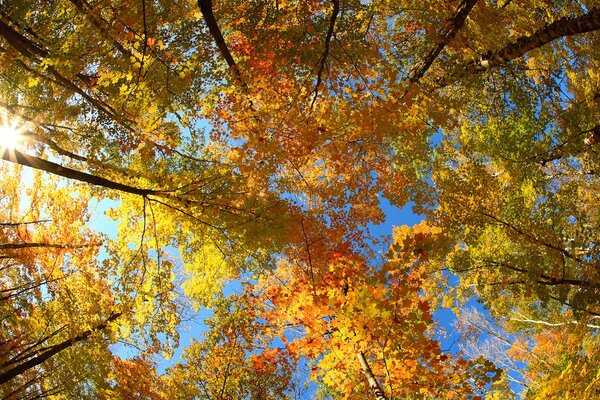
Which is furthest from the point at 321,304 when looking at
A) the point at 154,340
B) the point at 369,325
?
the point at 154,340

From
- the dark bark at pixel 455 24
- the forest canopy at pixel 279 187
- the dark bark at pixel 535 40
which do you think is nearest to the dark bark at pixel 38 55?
the forest canopy at pixel 279 187

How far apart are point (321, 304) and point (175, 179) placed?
269 cm

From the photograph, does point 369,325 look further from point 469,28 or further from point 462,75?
point 469,28

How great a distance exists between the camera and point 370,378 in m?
4.99

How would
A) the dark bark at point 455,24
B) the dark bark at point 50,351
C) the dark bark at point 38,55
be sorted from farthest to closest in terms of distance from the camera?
1. the dark bark at point 50,351
2. the dark bark at point 455,24
3. the dark bark at point 38,55

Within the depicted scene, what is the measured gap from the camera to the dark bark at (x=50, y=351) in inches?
213

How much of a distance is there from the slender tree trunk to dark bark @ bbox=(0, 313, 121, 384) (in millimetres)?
4387

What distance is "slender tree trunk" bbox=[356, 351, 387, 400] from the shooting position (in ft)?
15.0

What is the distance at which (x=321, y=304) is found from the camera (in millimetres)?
4703

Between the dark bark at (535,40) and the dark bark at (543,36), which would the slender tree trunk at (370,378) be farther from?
the dark bark at (543,36)

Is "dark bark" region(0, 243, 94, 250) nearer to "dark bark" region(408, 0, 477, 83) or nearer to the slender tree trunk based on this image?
the slender tree trunk

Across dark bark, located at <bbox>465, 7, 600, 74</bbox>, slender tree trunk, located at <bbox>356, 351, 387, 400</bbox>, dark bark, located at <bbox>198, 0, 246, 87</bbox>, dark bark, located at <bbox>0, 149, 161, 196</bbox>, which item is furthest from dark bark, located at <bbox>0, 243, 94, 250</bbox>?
dark bark, located at <bbox>465, 7, 600, 74</bbox>

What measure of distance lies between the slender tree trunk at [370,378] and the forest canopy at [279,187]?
1.1 inches

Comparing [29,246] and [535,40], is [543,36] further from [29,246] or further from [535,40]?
[29,246]
